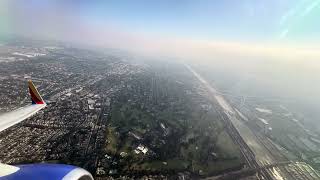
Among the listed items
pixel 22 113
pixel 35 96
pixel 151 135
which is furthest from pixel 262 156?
pixel 22 113

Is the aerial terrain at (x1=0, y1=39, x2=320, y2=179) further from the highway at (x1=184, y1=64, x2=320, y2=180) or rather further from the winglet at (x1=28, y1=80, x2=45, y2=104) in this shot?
the winglet at (x1=28, y1=80, x2=45, y2=104)

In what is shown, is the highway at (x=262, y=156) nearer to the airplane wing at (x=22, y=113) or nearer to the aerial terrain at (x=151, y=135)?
the aerial terrain at (x=151, y=135)

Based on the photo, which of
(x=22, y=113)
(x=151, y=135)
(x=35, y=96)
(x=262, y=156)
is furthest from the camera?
(x=151, y=135)

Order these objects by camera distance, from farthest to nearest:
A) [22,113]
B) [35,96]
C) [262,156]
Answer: [262,156] → [35,96] → [22,113]

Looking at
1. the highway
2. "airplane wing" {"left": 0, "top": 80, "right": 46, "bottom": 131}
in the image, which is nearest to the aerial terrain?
the highway

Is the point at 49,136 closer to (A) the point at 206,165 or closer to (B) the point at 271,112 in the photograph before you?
(A) the point at 206,165

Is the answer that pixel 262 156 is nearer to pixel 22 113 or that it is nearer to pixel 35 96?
pixel 35 96

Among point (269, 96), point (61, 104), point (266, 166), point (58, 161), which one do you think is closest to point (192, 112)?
point (266, 166)

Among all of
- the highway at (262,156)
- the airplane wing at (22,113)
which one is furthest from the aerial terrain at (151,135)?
the airplane wing at (22,113)
